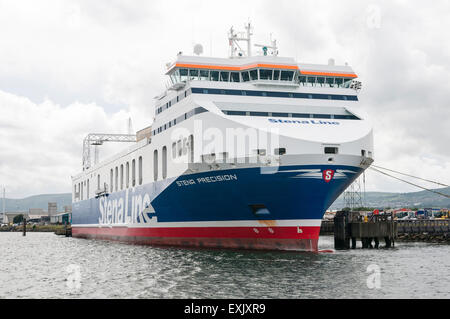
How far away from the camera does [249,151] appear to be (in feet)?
94.2

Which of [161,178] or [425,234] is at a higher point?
[161,178]

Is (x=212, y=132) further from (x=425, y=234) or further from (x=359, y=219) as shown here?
(x=425, y=234)

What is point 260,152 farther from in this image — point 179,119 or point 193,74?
point 193,74

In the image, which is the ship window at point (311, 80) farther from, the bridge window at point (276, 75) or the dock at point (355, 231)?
the dock at point (355, 231)

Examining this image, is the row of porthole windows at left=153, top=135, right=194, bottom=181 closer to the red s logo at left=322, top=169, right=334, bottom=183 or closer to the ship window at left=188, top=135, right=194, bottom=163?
the ship window at left=188, top=135, right=194, bottom=163

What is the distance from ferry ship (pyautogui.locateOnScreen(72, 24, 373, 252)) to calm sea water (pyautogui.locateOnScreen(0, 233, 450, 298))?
1.82 m

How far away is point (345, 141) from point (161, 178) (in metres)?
13.4

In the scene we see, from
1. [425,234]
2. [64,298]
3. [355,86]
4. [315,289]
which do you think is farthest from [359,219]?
[64,298]

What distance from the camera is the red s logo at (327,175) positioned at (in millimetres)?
28016

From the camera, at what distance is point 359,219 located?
139ft

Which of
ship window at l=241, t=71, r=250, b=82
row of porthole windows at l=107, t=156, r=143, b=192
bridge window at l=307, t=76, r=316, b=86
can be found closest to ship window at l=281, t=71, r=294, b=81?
bridge window at l=307, t=76, r=316, b=86

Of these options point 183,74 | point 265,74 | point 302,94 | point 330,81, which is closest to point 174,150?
point 183,74

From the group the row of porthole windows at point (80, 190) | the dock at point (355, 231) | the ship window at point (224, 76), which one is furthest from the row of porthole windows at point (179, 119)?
the row of porthole windows at point (80, 190)

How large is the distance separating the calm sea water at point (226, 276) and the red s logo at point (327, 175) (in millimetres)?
4172
